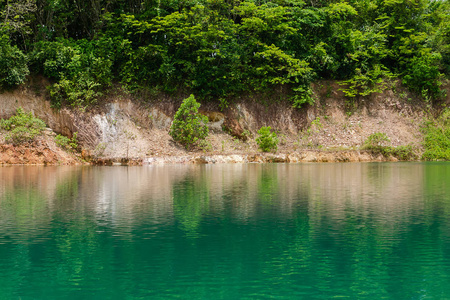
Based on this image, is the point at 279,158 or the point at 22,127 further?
the point at 279,158

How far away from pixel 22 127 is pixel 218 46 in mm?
15955

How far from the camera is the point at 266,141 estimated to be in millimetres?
33406

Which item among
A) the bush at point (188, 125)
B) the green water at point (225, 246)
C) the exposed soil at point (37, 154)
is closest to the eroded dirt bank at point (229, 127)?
the exposed soil at point (37, 154)

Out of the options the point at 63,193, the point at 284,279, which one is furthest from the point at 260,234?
the point at 63,193

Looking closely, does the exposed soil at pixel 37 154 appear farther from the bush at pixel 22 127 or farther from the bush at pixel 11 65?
the bush at pixel 11 65

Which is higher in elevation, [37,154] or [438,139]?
[438,139]

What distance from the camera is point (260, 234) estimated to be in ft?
26.0

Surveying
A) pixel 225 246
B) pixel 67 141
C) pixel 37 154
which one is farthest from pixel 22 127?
pixel 225 246

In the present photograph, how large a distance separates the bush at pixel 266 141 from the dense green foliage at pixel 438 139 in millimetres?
13918

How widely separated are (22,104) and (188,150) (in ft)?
41.2

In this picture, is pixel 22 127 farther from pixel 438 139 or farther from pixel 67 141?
pixel 438 139

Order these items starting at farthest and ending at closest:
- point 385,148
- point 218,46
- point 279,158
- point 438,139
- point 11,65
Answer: point 438,139 < point 385,148 < point 218,46 < point 279,158 < point 11,65

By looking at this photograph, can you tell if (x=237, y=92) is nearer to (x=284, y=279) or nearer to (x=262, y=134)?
(x=262, y=134)

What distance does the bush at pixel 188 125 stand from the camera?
32.2 m
